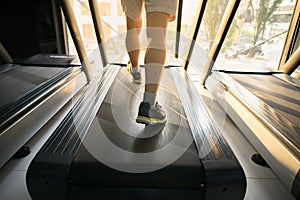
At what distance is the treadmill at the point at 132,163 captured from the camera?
3.13 ft

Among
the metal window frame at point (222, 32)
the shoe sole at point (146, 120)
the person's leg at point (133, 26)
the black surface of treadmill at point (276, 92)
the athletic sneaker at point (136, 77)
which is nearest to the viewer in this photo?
the shoe sole at point (146, 120)

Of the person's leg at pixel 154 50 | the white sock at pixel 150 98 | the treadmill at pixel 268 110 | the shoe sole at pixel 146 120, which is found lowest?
the treadmill at pixel 268 110

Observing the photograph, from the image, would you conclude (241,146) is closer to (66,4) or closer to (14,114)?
(14,114)

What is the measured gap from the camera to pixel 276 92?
216cm

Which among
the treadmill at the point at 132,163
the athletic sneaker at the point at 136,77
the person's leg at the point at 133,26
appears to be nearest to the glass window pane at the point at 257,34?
the athletic sneaker at the point at 136,77

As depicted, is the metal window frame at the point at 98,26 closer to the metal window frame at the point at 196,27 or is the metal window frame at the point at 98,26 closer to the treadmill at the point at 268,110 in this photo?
the metal window frame at the point at 196,27

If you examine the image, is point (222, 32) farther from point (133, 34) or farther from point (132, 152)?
point (132, 152)

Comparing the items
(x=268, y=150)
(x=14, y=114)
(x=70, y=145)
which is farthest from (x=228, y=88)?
(x=14, y=114)

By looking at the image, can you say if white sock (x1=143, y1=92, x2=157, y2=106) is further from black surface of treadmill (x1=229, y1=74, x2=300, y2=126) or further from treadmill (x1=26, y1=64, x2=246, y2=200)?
black surface of treadmill (x1=229, y1=74, x2=300, y2=126)

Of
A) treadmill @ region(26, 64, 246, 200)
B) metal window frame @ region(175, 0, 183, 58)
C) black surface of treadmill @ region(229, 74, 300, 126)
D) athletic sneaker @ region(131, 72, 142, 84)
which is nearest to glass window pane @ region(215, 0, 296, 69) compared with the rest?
black surface of treadmill @ region(229, 74, 300, 126)

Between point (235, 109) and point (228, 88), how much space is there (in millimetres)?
404

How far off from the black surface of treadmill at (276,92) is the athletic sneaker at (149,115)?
0.99 m

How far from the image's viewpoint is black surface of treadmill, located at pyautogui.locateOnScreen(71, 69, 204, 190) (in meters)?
0.99

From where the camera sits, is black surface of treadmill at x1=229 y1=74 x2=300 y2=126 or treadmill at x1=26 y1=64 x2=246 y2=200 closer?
treadmill at x1=26 y1=64 x2=246 y2=200
